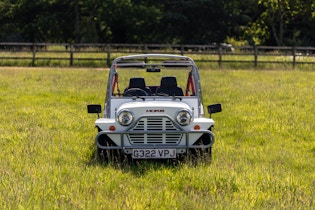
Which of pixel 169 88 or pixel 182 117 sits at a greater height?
pixel 169 88

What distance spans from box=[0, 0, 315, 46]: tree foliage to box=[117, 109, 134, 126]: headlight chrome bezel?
102 feet

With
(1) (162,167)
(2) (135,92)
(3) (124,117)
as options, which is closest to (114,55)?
(2) (135,92)

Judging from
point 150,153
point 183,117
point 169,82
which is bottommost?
point 150,153

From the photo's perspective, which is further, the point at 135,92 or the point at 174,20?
the point at 174,20

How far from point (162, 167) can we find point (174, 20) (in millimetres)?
35101

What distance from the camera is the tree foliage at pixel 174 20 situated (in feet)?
123

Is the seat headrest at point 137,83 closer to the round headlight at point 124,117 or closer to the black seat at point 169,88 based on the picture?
the black seat at point 169,88

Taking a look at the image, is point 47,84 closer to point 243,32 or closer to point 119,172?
point 119,172

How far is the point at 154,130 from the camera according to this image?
18.0 feet

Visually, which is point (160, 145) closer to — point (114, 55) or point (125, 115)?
point (125, 115)

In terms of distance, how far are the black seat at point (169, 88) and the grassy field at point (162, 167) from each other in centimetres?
106

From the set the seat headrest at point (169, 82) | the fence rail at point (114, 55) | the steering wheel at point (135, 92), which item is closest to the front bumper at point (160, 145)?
the steering wheel at point (135, 92)

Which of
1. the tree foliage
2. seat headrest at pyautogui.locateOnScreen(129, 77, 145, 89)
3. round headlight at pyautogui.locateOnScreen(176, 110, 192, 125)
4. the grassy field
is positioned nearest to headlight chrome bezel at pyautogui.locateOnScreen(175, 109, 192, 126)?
round headlight at pyautogui.locateOnScreen(176, 110, 192, 125)

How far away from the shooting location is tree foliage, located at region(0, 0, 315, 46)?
37.6m
